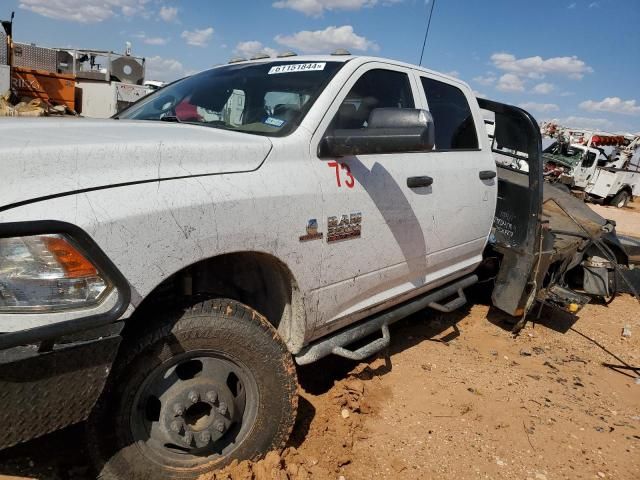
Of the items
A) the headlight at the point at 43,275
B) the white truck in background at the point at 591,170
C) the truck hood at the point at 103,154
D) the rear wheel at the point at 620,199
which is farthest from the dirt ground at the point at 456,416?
the rear wheel at the point at 620,199

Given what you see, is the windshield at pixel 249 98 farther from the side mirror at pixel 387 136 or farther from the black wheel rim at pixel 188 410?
the black wheel rim at pixel 188 410

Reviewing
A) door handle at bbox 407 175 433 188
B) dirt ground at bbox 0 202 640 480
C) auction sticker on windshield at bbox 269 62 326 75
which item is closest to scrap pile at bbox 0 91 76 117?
auction sticker on windshield at bbox 269 62 326 75

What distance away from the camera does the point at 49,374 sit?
5.00ft

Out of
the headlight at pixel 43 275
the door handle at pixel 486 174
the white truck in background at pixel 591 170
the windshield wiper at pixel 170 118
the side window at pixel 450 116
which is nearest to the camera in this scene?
the headlight at pixel 43 275

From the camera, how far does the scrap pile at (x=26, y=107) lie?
13.1 m

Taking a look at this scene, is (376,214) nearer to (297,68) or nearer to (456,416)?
(297,68)

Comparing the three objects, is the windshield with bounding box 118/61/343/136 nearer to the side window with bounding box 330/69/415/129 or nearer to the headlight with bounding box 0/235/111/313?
the side window with bounding box 330/69/415/129

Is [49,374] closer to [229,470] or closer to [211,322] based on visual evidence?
[211,322]

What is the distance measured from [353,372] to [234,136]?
186cm

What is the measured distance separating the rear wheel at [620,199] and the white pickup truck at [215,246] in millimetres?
19890

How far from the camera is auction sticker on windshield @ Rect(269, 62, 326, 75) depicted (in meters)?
2.73

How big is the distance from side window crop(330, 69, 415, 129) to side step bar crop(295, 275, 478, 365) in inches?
44.7

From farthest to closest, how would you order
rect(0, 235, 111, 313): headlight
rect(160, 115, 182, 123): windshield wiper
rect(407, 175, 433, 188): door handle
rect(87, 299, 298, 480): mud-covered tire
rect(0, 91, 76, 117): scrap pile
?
rect(0, 91, 76, 117): scrap pile < rect(407, 175, 433, 188): door handle < rect(160, 115, 182, 123): windshield wiper < rect(87, 299, 298, 480): mud-covered tire < rect(0, 235, 111, 313): headlight

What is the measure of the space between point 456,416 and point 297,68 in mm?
2307
